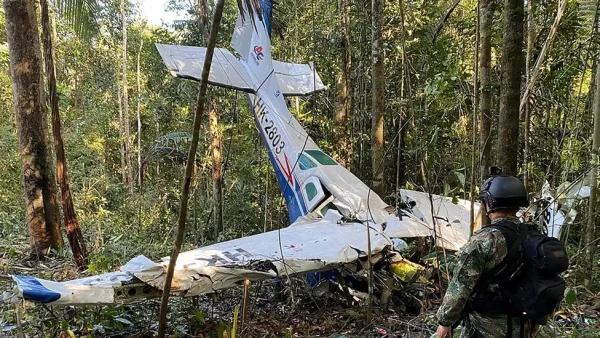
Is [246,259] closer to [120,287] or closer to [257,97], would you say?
[120,287]

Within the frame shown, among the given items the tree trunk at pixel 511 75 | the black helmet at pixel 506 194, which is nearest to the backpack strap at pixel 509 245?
the black helmet at pixel 506 194

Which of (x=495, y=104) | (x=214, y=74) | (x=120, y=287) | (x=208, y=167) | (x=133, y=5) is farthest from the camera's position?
(x=133, y=5)

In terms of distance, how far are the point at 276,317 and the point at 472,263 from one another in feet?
10.9

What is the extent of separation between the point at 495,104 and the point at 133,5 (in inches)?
732

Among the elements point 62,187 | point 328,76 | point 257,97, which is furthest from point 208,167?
point 62,187

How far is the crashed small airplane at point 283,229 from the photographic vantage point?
3973 millimetres

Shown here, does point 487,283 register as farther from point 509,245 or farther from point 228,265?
point 228,265

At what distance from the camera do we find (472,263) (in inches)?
98.1

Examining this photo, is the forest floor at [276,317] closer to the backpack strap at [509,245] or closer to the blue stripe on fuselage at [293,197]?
the blue stripe on fuselage at [293,197]

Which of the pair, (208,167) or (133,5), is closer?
(208,167)

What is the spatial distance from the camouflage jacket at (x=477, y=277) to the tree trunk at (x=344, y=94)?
28.4 feet

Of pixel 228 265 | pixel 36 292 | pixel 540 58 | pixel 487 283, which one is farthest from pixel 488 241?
pixel 36 292

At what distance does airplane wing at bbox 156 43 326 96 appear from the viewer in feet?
25.8

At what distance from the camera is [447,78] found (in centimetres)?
472
